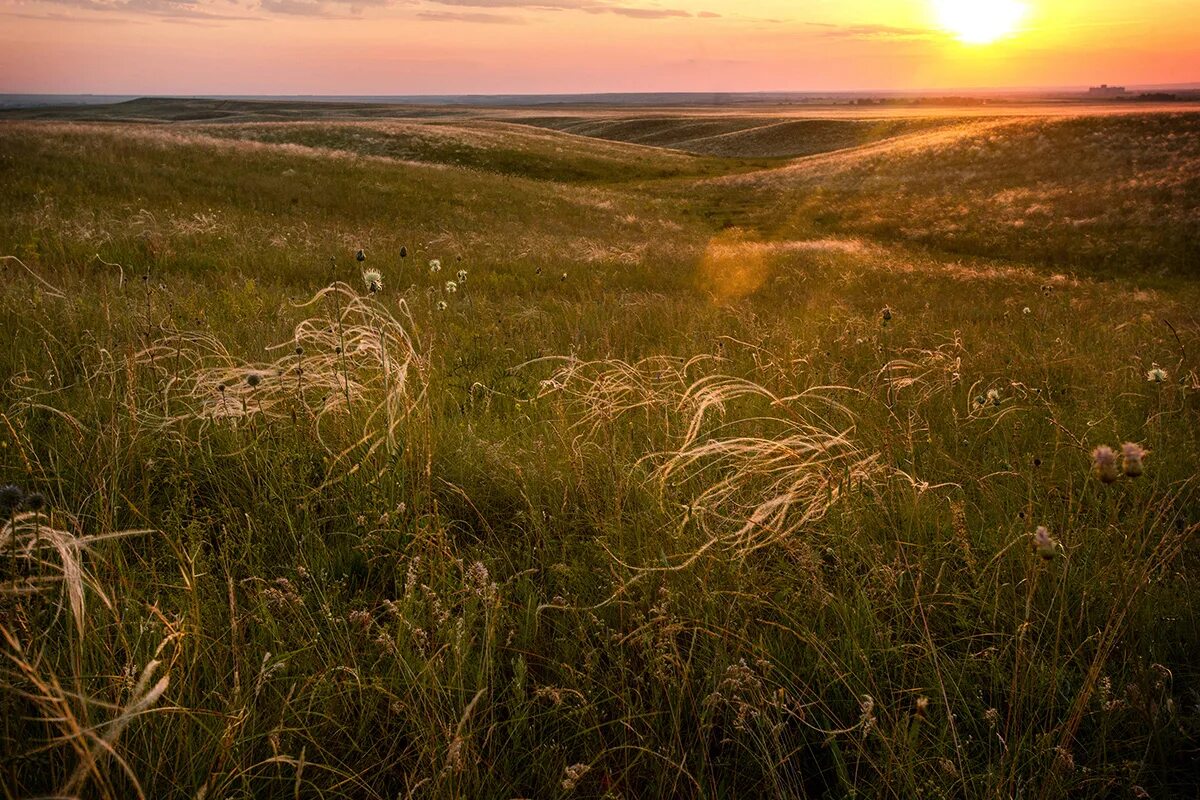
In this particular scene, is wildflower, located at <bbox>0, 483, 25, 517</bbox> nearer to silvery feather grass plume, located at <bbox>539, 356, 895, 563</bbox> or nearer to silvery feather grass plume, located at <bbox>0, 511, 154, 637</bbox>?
silvery feather grass plume, located at <bbox>0, 511, 154, 637</bbox>

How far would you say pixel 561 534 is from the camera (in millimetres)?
2604

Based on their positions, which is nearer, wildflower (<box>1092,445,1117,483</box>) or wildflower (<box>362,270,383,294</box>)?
wildflower (<box>1092,445,1117,483</box>)

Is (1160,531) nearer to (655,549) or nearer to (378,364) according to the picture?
(655,549)

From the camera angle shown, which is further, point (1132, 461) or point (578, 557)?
point (578, 557)

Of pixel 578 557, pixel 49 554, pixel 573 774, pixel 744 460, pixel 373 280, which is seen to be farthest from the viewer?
pixel 373 280

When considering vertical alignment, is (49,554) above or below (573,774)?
above

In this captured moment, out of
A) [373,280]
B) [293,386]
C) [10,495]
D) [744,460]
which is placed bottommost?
[744,460]

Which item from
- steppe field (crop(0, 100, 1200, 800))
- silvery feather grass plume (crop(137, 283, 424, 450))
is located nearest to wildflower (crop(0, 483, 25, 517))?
steppe field (crop(0, 100, 1200, 800))

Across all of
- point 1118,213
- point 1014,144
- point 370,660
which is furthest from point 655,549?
point 1014,144

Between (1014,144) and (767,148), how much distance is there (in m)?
44.3

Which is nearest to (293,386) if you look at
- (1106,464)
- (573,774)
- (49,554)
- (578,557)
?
(49,554)

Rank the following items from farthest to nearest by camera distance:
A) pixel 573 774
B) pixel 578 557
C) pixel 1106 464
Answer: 1. pixel 578 557
2. pixel 1106 464
3. pixel 573 774

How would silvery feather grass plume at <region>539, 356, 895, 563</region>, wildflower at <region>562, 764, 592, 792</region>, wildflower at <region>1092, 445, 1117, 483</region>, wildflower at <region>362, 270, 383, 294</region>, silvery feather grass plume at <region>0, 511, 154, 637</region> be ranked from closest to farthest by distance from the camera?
wildflower at <region>562, 764, 592, 792</region>
wildflower at <region>1092, 445, 1117, 483</region>
silvery feather grass plume at <region>0, 511, 154, 637</region>
silvery feather grass plume at <region>539, 356, 895, 563</region>
wildflower at <region>362, 270, 383, 294</region>

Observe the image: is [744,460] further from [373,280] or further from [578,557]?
[373,280]
